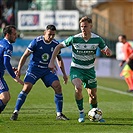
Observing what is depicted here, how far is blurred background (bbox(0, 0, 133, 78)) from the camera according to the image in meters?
29.1

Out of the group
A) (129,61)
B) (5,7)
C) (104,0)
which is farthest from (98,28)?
(129,61)

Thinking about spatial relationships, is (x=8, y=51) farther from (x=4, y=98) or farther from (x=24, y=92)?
(x=24, y=92)

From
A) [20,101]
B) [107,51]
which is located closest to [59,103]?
[20,101]

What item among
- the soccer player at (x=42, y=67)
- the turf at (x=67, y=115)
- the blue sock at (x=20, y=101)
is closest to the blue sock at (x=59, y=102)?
the soccer player at (x=42, y=67)

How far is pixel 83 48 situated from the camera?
12406 millimetres

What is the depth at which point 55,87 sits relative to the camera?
1295 centimetres

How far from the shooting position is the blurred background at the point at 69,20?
1144 inches

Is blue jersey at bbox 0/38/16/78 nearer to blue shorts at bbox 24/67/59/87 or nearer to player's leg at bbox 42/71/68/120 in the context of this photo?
blue shorts at bbox 24/67/59/87

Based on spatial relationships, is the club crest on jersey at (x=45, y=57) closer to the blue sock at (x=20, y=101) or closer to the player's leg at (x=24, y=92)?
the player's leg at (x=24, y=92)

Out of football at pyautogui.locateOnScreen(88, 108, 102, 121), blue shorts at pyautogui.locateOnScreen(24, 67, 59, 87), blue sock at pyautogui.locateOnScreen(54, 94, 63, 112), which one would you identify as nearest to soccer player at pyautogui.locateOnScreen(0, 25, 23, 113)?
blue shorts at pyautogui.locateOnScreen(24, 67, 59, 87)

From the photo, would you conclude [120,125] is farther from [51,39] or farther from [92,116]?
[51,39]

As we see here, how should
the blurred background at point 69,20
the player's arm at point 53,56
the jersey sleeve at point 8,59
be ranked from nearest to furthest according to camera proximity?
the jersey sleeve at point 8,59
the player's arm at point 53,56
the blurred background at point 69,20

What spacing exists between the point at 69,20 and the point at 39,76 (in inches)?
794

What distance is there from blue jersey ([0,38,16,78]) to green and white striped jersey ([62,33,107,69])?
1144 millimetres
